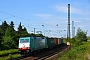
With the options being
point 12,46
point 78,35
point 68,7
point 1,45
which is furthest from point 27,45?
point 78,35

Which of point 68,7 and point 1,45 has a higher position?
point 68,7

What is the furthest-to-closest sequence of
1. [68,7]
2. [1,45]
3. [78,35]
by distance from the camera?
[78,35] < [68,7] < [1,45]

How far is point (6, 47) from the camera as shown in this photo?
5119 cm

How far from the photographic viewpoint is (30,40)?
102 feet

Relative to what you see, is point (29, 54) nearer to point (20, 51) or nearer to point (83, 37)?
point (20, 51)

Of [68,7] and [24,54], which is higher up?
[68,7]

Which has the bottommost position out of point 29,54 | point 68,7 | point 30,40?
point 29,54

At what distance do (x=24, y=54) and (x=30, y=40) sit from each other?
225cm

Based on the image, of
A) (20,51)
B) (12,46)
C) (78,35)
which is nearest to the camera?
(20,51)

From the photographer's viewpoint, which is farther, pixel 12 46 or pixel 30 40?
pixel 12 46

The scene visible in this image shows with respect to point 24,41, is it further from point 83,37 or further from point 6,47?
point 83,37

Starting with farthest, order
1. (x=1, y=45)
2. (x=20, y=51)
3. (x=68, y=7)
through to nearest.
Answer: (x=68, y=7) → (x=1, y=45) → (x=20, y=51)

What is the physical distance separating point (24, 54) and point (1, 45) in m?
19.3

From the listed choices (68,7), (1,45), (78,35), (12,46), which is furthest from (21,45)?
(78,35)
